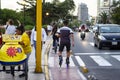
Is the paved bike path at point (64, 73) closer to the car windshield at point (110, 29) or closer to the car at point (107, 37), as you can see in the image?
the car at point (107, 37)

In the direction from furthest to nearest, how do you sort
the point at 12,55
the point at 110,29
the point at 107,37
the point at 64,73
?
the point at 110,29 < the point at 107,37 < the point at 64,73 < the point at 12,55

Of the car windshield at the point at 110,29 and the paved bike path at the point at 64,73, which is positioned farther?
the car windshield at the point at 110,29

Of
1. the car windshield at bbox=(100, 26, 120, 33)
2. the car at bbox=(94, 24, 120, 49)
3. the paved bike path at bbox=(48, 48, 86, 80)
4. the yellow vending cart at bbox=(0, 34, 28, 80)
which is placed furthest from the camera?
the car windshield at bbox=(100, 26, 120, 33)

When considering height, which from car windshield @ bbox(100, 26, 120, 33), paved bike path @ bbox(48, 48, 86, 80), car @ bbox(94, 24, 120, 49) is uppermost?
car windshield @ bbox(100, 26, 120, 33)

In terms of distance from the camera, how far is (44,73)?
14.0m

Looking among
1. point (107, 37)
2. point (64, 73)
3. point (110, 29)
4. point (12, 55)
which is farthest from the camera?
point (110, 29)

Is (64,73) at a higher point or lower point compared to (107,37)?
lower

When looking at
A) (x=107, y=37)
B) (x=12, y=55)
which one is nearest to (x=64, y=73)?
(x=12, y=55)

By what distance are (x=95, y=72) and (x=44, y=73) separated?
6.89ft

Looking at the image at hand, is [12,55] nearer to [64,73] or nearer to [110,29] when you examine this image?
[64,73]

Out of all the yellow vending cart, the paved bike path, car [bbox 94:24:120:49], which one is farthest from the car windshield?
the yellow vending cart

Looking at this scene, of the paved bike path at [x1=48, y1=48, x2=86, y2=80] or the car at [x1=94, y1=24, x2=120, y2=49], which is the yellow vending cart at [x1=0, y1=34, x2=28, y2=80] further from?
the car at [x1=94, y1=24, x2=120, y2=49]

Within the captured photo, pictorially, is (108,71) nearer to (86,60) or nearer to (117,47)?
(86,60)

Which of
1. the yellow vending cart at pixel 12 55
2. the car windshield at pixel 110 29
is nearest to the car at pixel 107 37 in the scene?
the car windshield at pixel 110 29
